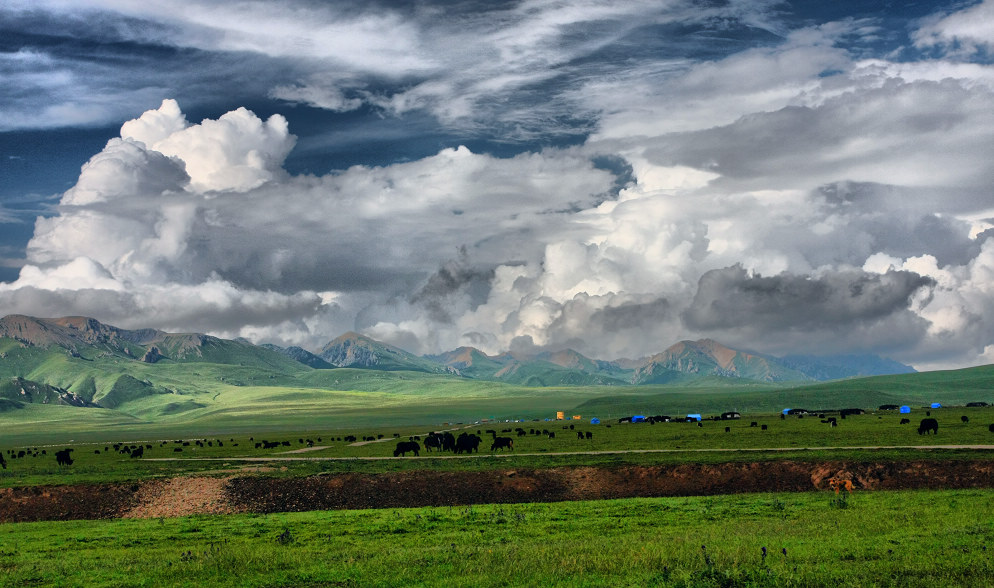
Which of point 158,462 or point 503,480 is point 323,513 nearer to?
point 503,480

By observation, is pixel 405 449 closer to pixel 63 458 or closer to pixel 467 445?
pixel 467 445

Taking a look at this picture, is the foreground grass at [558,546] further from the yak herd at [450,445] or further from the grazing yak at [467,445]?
the grazing yak at [467,445]

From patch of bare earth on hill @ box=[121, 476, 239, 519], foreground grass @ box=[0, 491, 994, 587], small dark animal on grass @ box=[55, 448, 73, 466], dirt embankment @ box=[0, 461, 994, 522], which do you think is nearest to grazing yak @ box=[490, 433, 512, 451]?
dirt embankment @ box=[0, 461, 994, 522]

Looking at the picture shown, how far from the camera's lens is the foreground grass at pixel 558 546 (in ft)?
74.1

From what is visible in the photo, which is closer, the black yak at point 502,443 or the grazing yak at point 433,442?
the black yak at point 502,443

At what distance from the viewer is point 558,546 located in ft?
92.5

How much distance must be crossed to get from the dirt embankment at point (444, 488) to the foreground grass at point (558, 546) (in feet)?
37.5

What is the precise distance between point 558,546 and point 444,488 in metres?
30.1

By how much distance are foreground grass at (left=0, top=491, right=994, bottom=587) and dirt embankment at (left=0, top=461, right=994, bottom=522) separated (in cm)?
1143

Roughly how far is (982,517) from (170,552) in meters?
34.0

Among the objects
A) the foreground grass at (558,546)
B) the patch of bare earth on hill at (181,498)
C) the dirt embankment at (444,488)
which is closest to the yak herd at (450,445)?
the dirt embankment at (444,488)

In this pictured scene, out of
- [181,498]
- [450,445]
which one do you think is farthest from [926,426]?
[181,498]

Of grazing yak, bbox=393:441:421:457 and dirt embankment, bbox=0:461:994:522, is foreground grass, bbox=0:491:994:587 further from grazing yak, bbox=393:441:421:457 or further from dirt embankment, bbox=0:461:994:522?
grazing yak, bbox=393:441:421:457

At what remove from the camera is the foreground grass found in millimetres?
22594
